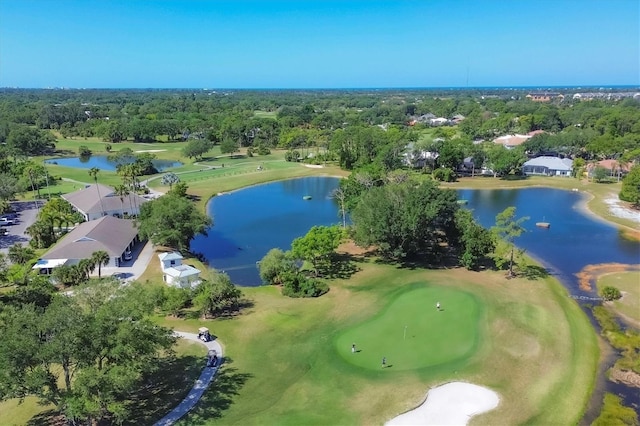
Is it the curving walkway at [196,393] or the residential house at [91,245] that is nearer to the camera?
the curving walkway at [196,393]

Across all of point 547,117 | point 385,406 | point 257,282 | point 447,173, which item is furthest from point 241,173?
point 547,117

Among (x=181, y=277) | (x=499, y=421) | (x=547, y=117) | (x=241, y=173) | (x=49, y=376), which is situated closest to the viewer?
(x=49, y=376)

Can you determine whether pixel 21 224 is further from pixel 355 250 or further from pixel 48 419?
pixel 48 419

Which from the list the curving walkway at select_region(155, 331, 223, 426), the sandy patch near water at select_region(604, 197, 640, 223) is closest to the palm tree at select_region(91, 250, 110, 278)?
the curving walkway at select_region(155, 331, 223, 426)

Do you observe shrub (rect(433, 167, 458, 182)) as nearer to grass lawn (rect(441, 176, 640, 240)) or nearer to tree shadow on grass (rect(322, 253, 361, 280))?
grass lawn (rect(441, 176, 640, 240))

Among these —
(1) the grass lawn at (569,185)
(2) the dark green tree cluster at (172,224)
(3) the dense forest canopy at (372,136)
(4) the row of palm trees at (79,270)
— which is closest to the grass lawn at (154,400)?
(4) the row of palm trees at (79,270)

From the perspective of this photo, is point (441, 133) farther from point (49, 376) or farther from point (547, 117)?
point (49, 376)

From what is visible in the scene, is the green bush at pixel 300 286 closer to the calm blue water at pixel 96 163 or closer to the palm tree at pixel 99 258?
the palm tree at pixel 99 258

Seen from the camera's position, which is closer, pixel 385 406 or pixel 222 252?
pixel 385 406
